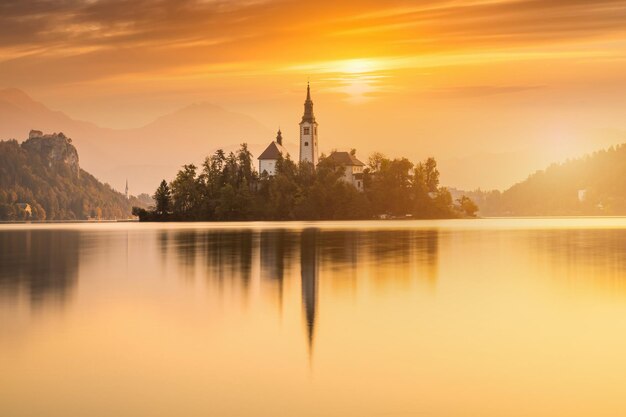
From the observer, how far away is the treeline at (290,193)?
175500 millimetres

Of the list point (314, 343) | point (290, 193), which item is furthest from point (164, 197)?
point (314, 343)

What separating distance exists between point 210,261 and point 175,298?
56.7 feet

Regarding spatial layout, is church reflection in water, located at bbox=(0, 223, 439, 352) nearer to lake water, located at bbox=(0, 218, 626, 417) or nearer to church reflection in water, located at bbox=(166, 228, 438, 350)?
church reflection in water, located at bbox=(166, 228, 438, 350)

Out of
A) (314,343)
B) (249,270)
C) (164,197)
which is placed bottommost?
(314,343)

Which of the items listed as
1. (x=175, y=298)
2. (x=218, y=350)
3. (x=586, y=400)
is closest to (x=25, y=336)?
(x=218, y=350)

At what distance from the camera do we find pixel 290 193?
177 metres

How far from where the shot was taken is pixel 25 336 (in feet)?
61.8

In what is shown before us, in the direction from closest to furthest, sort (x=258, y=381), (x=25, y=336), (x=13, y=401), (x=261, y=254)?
(x=13, y=401) → (x=258, y=381) → (x=25, y=336) → (x=261, y=254)

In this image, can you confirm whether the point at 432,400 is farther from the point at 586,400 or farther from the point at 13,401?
the point at 13,401

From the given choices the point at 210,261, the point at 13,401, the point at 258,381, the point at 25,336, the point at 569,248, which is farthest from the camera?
the point at 569,248

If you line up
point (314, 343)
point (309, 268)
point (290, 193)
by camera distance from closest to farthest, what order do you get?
point (314, 343)
point (309, 268)
point (290, 193)

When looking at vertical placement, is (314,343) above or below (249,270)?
below

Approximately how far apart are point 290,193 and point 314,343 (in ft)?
521

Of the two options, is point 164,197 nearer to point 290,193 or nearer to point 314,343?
point 290,193
